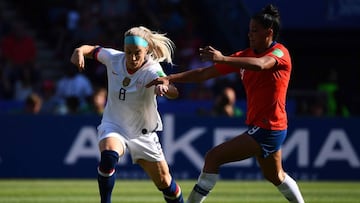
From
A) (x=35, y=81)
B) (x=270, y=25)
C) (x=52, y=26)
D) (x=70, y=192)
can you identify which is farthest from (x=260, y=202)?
(x=52, y=26)

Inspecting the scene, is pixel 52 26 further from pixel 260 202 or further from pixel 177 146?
pixel 260 202

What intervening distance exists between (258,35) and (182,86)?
13.1 m

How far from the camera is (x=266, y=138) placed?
33.3 ft

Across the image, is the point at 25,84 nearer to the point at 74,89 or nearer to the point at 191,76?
the point at 74,89

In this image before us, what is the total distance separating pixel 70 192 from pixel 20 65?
27.5 ft

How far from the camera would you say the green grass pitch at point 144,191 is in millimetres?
14195

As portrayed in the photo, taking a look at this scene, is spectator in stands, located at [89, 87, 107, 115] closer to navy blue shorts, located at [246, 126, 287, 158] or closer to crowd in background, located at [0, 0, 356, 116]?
crowd in background, located at [0, 0, 356, 116]

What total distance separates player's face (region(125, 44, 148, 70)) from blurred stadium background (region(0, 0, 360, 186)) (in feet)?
28.8

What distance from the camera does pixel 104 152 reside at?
32.9ft

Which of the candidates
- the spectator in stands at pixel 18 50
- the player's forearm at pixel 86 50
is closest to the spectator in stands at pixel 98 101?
the spectator in stands at pixel 18 50

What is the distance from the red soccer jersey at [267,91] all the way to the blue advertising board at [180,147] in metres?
9.10

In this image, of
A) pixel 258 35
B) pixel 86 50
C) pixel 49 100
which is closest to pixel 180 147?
pixel 49 100

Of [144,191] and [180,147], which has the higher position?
[144,191]

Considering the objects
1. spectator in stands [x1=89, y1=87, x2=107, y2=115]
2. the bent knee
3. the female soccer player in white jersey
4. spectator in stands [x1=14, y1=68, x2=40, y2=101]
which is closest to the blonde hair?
the female soccer player in white jersey
